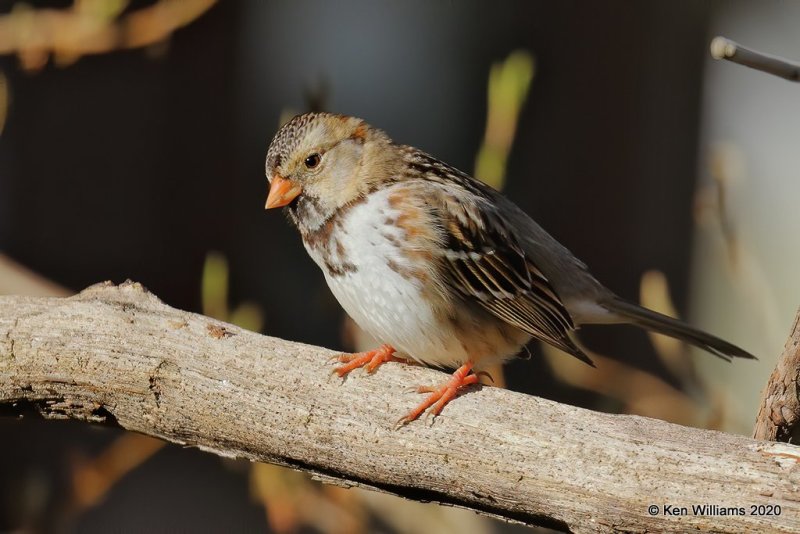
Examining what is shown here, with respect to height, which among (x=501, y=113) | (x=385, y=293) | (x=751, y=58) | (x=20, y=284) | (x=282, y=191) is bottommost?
(x=20, y=284)

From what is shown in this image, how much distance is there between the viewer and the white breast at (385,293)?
88.8 inches

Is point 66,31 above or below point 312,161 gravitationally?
above

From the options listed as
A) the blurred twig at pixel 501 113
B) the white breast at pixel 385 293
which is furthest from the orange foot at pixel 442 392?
the blurred twig at pixel 501 113

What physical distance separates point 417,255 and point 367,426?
436 millimetres

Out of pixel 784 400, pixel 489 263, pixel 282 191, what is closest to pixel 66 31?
pixel 282 191

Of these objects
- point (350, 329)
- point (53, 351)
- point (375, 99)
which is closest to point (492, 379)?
point (350, 329)

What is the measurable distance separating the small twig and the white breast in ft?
3.14

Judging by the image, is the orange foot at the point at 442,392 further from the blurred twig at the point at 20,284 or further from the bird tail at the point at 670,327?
the blurred twig at the point at 20,284

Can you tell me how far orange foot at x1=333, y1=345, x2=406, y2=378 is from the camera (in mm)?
2152

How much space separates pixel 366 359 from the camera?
7.32 ft

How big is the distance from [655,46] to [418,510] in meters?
2.22

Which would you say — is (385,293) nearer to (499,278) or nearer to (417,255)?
(417,255)

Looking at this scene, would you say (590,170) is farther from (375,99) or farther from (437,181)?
(437,181)

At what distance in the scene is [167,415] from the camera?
2.10 metres
